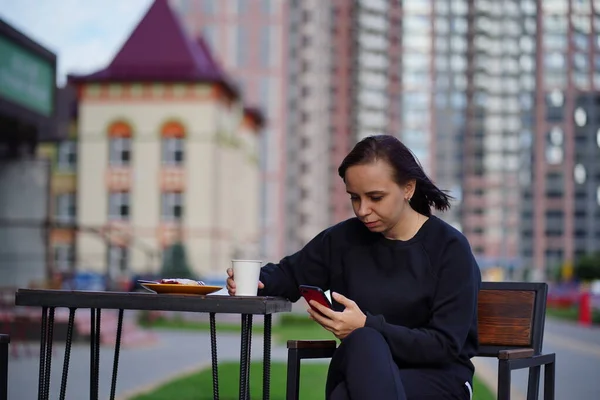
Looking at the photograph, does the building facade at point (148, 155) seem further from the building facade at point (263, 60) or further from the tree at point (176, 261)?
the building facade at point (263, 60)

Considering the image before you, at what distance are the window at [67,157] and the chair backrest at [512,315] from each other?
142 ft

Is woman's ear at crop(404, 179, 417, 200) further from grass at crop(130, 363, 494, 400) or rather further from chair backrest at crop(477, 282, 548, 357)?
grass at crop(130, 363, 494, 400)

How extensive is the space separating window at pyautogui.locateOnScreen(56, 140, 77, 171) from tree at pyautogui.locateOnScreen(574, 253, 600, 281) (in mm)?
24371

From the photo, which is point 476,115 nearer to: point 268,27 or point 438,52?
point 438,52

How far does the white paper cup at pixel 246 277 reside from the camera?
426 centimetres

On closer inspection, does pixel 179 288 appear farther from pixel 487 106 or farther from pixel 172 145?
pixel 487 106

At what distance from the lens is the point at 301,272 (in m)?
4.50

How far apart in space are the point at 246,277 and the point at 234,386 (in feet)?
22.1

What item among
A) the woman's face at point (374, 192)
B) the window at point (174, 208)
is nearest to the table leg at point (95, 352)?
the woman's face at point (374, 192)

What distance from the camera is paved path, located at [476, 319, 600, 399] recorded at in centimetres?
1069

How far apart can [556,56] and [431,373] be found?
108 m

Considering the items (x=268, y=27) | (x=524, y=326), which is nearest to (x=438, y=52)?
(x=268, y=27)

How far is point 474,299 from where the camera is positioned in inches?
163

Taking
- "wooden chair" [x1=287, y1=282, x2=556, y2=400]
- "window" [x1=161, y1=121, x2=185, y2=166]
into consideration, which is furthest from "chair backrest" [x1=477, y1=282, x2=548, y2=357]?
"window" [x1=161, y1=121, x2=185, y2=166]
